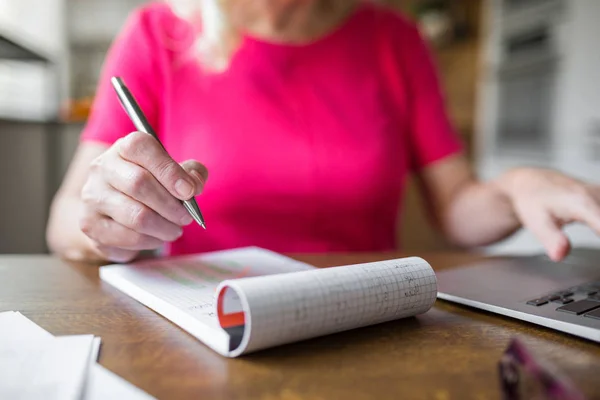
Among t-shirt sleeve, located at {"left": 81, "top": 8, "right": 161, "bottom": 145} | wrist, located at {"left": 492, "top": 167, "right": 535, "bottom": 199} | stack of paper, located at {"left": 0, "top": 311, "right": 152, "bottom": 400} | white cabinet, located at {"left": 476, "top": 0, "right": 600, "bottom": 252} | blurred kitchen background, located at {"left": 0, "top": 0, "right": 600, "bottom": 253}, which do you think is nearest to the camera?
stack of paper, located at {"left": 0, "top": 311, "right": 152, "bottom": 400}

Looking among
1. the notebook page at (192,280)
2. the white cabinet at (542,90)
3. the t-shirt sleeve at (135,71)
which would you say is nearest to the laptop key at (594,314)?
the notebook page at (192,280)

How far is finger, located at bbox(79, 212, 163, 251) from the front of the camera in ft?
1.91

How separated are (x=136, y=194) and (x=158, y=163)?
0.04 m

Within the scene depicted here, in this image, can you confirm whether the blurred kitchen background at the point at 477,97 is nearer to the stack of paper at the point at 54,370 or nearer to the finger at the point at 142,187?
the finger at the point at 142,187

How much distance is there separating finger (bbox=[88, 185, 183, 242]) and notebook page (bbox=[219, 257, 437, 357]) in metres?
0.16

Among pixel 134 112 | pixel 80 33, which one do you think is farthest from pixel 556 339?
pixel 80 33

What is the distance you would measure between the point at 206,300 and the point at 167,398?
0.16 m

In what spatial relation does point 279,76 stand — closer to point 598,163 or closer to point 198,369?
point 198,369

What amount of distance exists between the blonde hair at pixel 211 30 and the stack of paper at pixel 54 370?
0.67 m

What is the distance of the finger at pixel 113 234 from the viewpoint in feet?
1.91

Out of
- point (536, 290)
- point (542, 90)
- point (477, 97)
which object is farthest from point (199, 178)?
point (477, 97)

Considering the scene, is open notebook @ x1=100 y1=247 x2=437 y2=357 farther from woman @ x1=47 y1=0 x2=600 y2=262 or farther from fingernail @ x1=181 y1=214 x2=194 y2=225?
woman @ x1=47 y1=0 x2=600 y2=262

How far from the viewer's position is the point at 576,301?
19.4 inches

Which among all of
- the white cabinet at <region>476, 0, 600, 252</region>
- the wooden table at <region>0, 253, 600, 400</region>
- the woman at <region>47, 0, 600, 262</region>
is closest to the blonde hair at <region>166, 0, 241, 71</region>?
the woman at <region>47, 0, 600, 262</region>
